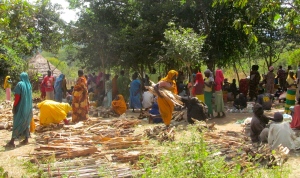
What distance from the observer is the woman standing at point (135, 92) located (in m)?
14.3

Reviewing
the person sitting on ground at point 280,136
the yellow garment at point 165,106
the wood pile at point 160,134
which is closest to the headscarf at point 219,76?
the yellow garment at point 165,106

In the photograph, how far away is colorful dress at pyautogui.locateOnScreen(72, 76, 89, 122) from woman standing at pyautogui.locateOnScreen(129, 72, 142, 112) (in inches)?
122

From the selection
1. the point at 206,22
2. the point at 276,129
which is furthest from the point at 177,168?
the point at 206,22

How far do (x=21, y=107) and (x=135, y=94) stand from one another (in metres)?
6.46

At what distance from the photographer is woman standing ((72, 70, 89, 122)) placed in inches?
445

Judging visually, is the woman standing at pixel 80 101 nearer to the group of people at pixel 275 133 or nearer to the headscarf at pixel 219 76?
the headscarf at pixel 219 76

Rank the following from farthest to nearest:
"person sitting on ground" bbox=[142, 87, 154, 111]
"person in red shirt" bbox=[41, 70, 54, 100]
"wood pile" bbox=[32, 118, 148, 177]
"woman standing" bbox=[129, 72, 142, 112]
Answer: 1. "person in red shirt" bbox=[41, 70, 54, 100]
2. "woman standing" bbox=[129, 72, 142, 112]
3. "person sitting on ground" bbox=[142, 87, 154, 111]
4. "wood pile" bbox=[32, 118, 148, 177]

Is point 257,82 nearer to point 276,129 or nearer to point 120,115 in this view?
point 120,115

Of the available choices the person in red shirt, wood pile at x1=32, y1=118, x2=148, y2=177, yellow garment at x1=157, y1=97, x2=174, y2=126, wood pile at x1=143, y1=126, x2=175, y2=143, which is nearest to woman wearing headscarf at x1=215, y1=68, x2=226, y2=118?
yellow garment at x1=157, y1=97, x2=174, y2=126

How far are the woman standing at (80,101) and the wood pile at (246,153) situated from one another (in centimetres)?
498

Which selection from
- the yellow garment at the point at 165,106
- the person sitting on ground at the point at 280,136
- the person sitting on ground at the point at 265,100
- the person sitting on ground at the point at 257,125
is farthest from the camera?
the person sitting on ground at the point at 265,100

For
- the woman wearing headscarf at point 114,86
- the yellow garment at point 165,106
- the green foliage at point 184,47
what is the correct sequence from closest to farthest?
1. the yellow garment at point 165,106
2. the green foliage at point 184,47
3. the woman wearing headscarf at point 114,86

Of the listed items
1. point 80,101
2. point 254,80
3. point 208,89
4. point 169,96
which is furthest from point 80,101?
point 254,80

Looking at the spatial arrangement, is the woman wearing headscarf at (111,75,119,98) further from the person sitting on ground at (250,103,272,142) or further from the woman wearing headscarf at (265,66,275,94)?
the person sitting on ground at (250,103,272,142)
